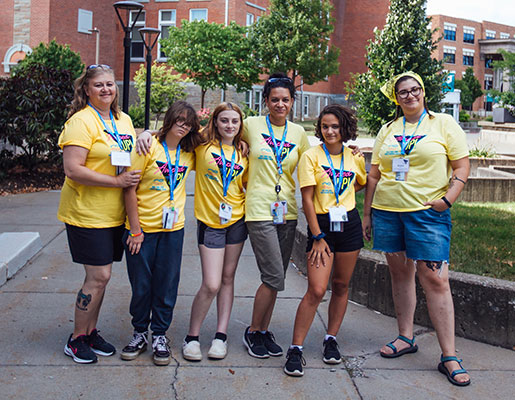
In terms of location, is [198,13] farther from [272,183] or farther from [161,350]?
[161,350]

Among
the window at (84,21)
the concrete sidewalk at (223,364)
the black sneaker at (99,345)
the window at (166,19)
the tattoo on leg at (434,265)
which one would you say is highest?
the window at (166,19)

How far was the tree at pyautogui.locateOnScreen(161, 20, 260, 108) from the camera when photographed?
37438mm

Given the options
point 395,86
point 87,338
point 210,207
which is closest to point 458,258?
point 395,86

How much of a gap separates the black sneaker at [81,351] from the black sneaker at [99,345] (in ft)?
0.36

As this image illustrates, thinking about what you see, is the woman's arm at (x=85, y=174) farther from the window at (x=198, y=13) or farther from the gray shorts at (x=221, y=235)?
the window at (x=198, y=13)

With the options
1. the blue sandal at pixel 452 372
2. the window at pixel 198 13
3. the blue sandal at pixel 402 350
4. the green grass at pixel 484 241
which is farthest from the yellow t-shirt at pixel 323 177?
the window at pixel 198 13

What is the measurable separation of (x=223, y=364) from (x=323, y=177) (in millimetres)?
1488

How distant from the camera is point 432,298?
4188 millimetres

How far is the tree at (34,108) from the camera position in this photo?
12.6 meters

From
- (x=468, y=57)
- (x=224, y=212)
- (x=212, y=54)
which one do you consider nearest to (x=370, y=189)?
(x=224, y=212)

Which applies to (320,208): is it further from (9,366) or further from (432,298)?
(9,366)

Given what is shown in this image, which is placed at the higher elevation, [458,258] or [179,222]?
[179,222]

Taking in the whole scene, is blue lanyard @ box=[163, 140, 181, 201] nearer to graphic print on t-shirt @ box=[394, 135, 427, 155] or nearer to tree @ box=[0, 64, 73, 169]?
graphic print on t-shirt @ box=[394, 135, 427, 155]

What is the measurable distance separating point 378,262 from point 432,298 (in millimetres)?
1284
